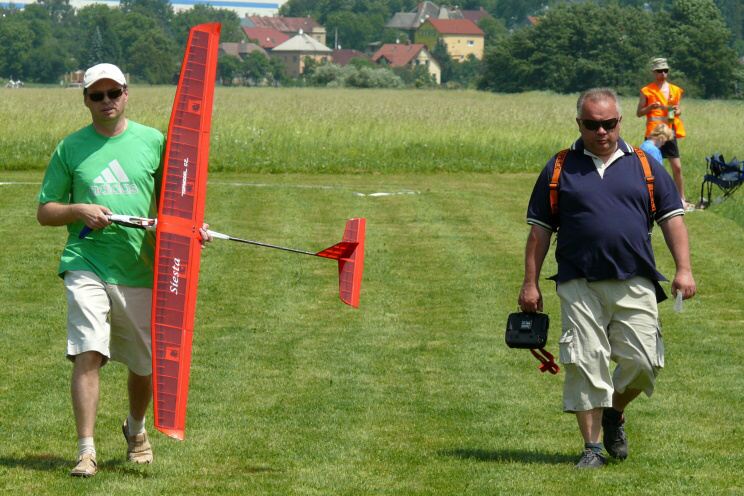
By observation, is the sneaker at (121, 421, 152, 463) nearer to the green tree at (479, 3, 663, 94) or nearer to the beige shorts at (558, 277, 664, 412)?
the beige shorts at (558, 277, 664, 412)

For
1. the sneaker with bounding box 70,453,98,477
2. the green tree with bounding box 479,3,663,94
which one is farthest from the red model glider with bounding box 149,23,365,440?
the green tree with bounding box 479,3,663,94

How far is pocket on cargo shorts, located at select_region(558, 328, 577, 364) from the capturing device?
20.9ft

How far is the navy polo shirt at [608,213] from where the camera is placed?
20.7 feet

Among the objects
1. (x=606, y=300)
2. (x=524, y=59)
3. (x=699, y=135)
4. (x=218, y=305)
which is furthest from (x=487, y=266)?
(x=524, y=59)

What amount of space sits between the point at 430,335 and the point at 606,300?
4.08 meters

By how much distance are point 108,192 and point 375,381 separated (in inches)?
121

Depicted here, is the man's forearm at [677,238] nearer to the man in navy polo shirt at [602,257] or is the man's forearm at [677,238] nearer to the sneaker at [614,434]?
the man in navy polo shirt at [602,257]

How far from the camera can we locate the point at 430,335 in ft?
34.2

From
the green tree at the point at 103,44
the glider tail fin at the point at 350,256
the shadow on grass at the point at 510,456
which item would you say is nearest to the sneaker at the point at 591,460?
the shadow on grass at the point at 510,456

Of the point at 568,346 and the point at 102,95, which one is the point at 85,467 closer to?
the point at 102,95

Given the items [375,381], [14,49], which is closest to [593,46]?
[14,49]

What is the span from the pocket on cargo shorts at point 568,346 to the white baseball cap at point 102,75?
2.33 metres

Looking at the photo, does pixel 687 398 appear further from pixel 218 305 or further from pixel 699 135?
pixel 699 135

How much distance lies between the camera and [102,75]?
6125 millimetres
